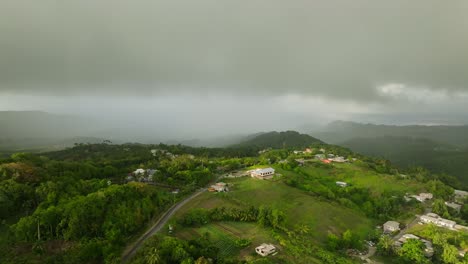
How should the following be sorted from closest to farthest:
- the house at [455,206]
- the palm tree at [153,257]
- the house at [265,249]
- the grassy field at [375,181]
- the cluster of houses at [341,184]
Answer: the palm tree at [153,257] < the house at [265,249] < the house at [455,206] < the cluster of houses at [341,184] < the grassy field at [375,181]

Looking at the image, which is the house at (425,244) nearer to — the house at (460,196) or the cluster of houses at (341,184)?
the cluster of houses at (341,184)

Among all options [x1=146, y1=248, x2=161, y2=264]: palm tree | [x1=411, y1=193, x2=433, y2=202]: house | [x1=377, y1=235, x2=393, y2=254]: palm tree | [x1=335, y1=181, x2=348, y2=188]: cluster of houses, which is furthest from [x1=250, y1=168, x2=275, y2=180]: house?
[x1=146, y1=248, x2=161, y2=264]: palm tree

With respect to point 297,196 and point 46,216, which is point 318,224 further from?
point 46,216

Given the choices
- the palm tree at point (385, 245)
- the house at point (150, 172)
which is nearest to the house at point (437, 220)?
the palm tree at point (385, 245)

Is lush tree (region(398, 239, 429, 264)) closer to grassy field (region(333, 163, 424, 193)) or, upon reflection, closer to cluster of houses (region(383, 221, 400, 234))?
cluster of houses (region(383, 221, 400, 234))

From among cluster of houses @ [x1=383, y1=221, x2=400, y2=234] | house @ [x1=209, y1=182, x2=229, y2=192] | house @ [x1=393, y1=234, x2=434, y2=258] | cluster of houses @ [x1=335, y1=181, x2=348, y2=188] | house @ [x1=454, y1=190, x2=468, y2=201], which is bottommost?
house @ [x1=454, y1=190, x2=468, y2=201]

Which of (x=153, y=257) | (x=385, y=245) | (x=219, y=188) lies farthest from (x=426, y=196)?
(x=153, y=257)

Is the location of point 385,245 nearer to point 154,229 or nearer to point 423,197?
point 154,229
